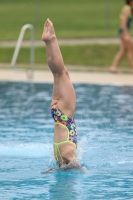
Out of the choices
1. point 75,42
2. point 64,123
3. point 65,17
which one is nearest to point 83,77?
point 75,42

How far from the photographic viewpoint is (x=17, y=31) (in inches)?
1168

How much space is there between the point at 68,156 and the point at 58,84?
852mm

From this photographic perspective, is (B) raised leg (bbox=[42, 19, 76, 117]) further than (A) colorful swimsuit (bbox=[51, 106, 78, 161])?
No

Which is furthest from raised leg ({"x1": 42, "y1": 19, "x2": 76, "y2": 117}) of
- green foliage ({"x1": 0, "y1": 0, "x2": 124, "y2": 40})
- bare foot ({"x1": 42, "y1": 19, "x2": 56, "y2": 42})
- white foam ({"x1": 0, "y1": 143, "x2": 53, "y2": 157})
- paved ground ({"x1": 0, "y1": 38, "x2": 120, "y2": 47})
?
green foliage ({"x1": 0, "y1": 0, "x2": 124, "y2": 40})

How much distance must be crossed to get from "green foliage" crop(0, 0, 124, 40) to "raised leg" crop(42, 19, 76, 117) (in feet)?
57.9

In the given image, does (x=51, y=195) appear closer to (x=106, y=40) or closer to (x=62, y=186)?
(x=62, y=186)

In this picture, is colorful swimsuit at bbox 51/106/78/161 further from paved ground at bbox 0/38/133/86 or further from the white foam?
paved ground at bbox 0/38/133/86

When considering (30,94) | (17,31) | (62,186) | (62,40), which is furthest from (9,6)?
(62,186)

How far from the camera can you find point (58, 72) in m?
8.86

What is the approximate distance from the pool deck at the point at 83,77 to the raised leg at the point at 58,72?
9352 millimetres

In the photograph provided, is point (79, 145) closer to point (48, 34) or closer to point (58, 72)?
point (58, 72)

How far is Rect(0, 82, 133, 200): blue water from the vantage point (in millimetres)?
8273

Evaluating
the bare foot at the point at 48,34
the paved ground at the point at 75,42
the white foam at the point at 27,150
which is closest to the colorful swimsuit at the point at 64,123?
the bare foot at the point at 48,34

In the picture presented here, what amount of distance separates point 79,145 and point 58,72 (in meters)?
1.90
